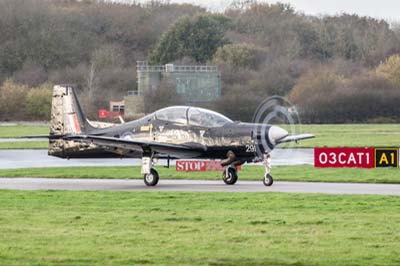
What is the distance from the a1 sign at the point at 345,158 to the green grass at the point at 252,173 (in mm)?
422

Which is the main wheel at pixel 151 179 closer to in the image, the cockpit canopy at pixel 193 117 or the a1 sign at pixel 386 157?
the cockpit canopy at pixel 193 117

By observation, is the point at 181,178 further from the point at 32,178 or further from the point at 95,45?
the point at 95,45

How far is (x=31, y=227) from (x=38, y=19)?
105039 mm

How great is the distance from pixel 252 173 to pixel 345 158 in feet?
9.98

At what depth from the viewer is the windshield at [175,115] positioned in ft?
87.8

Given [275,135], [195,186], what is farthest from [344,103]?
[275,135]

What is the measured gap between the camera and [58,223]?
17641 millimetres

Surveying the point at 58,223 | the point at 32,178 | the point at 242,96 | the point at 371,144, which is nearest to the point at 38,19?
the point at 242,96

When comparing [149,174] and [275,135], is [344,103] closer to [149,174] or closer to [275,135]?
[149,174]

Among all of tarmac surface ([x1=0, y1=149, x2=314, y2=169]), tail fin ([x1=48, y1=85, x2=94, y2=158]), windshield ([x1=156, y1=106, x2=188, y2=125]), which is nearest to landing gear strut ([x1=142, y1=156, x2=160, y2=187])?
windshield ([x1=156, y1=106, x2=188, y2=125])

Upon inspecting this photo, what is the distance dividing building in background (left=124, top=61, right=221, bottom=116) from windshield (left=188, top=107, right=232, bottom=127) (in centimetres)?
5964

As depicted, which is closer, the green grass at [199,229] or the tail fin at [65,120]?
the green grass at [199,229]

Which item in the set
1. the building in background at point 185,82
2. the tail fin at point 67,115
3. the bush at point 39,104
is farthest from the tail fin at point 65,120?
the bush at point 39,104

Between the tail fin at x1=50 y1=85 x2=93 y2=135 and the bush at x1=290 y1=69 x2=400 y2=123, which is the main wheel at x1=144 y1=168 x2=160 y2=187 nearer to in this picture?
the tail fin at x1=50 y1=85 x2=93 y2=135
